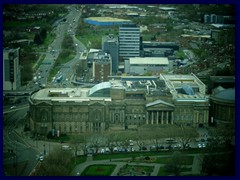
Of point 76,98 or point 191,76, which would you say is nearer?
point 76,98

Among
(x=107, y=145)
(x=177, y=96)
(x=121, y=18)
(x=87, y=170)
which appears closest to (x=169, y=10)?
(x=121, y=18)

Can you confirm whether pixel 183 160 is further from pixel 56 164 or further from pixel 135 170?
pixel 56 164

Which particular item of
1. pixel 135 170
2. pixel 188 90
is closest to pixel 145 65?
pixel 188 90

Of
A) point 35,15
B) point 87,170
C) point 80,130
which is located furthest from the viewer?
point 35,15

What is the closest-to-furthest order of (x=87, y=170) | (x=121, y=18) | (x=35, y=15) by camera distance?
(x=87, y=170) → (x=35, y=15) → (x=121, y=18)

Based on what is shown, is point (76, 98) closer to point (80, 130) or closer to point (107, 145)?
point (80, 130)

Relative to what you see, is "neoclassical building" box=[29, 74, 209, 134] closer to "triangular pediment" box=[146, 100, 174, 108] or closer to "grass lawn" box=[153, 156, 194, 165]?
"triangular pediment" box=[146, 100, 174, 108]

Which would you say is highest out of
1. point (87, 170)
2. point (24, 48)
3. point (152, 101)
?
point (24, 48)

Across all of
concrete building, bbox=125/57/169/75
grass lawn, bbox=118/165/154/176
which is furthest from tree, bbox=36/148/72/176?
concrete building, bbox=125/57/169/75

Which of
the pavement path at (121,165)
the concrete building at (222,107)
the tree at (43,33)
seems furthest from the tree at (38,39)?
the concrete building at (222,107)
